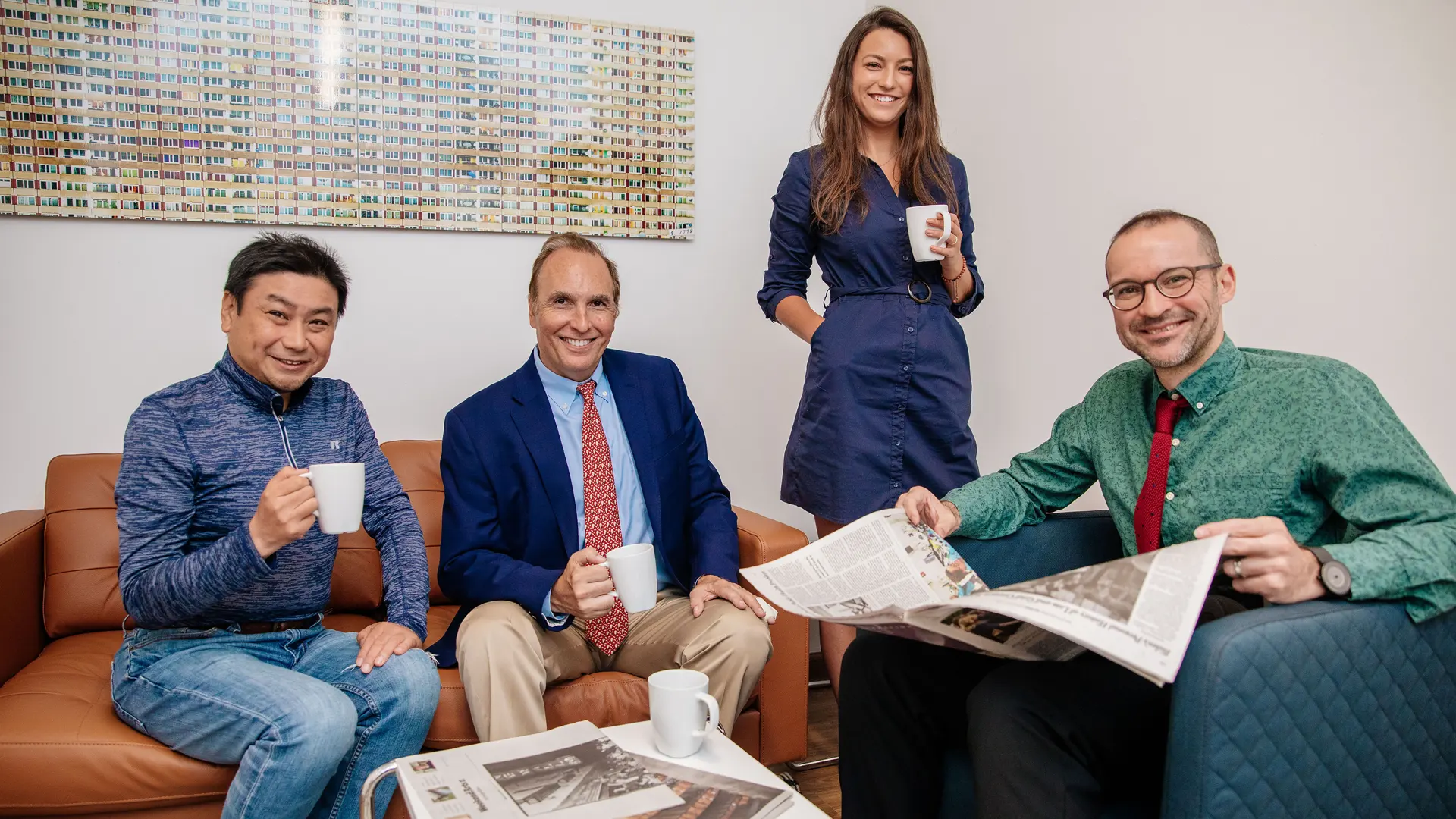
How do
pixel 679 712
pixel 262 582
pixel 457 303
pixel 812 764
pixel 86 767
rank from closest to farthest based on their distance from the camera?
pixel 679 712
pixel 86 767
pixel 262 582
pixel 812 764
pixel 457 303

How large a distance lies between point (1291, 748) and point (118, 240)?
262 cm

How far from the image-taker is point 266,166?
8.00 feet

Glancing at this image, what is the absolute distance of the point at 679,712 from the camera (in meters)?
1.24

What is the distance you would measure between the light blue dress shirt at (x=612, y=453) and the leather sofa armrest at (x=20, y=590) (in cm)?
112

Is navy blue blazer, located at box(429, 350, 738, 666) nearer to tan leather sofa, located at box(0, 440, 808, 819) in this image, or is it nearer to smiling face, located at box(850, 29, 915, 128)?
tan leather sofa, located at box(0, 440, 808, 819)

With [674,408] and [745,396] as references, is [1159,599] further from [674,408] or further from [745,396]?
[745,396]

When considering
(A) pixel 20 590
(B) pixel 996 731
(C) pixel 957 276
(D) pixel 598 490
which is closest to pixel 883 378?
(C) pixel 957 276

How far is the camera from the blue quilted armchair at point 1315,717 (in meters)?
1.04

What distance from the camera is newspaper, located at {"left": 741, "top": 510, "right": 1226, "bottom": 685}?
100 cm

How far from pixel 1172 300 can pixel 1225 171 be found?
757mm

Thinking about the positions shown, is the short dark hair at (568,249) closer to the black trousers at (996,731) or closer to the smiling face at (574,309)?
the smiling face at (574,309)

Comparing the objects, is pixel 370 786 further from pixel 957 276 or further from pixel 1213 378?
pixel 957 276

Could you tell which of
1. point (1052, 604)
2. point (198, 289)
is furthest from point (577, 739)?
point (198, 289)

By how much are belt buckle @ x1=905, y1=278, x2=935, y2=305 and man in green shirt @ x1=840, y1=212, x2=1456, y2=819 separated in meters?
0.50
